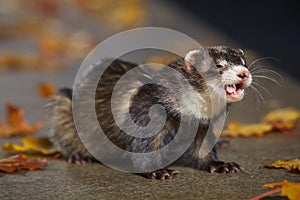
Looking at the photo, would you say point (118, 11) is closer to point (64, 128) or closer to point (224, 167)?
point (64, 128)

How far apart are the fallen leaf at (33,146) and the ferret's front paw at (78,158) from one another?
0.74 feet

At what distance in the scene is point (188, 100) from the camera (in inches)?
158

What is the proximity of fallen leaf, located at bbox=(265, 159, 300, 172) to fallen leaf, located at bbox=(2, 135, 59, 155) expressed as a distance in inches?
54.1

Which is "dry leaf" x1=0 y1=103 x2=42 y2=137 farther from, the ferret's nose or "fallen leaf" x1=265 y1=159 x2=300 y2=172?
the ferret's nose

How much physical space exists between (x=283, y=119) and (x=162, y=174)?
5.67 ft

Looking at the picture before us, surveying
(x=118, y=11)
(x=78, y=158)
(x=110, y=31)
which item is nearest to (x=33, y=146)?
(x=78, y=158)

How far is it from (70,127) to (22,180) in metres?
0.62

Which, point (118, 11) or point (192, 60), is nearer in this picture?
point (192, 60)

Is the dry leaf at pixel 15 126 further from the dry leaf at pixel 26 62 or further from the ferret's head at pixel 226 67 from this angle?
the dry leaf at pixel 26 62

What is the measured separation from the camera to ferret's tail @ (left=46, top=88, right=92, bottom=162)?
180 inches

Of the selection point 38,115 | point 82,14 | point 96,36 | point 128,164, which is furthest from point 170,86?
point 82,14

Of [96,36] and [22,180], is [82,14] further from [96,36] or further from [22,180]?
[22,180]

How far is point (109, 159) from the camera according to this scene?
4.43 m

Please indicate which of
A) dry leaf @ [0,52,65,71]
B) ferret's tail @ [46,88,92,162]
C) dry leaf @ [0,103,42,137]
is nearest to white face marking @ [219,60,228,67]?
ferret's tail @ [46,88,92,162]
